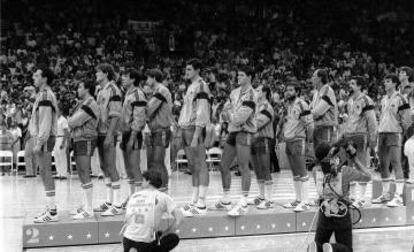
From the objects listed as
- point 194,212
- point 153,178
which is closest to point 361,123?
point 194,212

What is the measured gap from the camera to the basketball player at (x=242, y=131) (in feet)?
29.8

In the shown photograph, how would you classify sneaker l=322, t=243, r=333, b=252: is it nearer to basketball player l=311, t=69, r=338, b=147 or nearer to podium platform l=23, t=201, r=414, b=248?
podium platform l=23, t=201, r=414, b=248

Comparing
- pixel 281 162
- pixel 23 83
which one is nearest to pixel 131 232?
pixel 281 162

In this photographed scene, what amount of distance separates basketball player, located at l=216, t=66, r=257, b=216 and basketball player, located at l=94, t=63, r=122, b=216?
4.73 ft

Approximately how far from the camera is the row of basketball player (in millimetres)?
8852

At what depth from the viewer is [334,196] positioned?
668 centimetres

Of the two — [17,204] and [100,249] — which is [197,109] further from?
[17,204]

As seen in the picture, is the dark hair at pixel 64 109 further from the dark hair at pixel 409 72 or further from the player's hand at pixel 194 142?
the dark hair at pixel 409 72

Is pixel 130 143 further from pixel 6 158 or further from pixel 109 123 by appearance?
pixel 6 158

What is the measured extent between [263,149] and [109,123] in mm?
2121

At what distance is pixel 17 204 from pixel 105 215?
3259mm

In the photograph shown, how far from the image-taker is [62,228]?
8523mm

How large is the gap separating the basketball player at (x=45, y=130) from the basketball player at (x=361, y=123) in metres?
4.11

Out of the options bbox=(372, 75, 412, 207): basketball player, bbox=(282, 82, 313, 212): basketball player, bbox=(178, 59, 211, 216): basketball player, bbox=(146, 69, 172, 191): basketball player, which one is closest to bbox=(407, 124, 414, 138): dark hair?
bbox=(372, 75, 412, 207): basketball player
